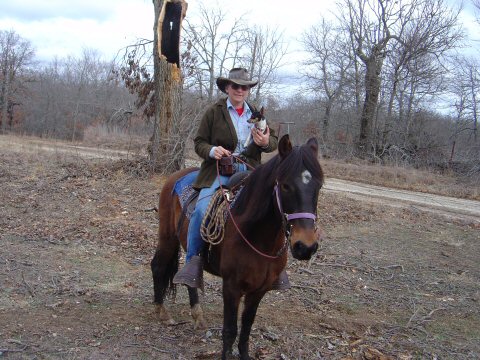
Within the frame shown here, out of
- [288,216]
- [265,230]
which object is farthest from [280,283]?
[288,216]

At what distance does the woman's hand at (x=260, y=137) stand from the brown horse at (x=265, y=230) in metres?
0.37

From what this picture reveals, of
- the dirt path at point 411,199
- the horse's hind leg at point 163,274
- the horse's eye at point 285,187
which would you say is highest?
the horse's eye at point 285,187

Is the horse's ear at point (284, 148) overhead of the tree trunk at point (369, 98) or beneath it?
beneath

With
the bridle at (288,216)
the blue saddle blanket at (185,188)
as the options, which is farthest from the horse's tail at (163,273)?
the bridle at (288,216)

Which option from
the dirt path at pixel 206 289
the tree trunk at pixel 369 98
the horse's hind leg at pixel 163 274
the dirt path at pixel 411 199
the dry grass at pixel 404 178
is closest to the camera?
the dirt path at pixel 206 289

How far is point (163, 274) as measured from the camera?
4965 millimetres

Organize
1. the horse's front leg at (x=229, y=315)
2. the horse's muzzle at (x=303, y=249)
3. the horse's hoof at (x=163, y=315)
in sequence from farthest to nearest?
the horse's hoof at (x=163, y=315) → the horse's front leg at (x=229, y=315) → the horse's muzzle at (x=303, y=249)

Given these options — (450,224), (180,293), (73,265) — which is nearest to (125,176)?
(73,265)

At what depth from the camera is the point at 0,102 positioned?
49.9m

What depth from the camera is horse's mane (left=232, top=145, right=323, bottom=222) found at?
2.96m

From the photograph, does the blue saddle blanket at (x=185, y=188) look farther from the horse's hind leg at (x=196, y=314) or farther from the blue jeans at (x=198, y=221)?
the horse's hind leg at (x=196, y=314)

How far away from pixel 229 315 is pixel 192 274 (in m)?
0.54

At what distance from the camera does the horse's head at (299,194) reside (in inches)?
110

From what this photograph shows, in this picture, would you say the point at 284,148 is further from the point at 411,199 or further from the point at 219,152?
the point at 411,199
